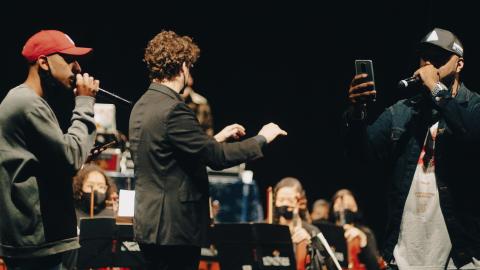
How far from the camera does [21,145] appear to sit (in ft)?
10.4

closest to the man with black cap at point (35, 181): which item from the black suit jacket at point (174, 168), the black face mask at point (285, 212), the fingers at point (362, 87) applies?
the black suit jacket at point (174, 168)

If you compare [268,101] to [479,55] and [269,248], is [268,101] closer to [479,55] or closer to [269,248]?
[479,55]

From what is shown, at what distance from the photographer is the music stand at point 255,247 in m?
5.85

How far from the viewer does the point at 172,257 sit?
10.8 feet

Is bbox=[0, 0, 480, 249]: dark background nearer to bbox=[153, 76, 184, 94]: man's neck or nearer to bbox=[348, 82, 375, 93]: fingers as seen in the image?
bbox=[348, 82, 375, 93]: fingers

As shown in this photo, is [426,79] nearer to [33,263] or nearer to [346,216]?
[33,263]

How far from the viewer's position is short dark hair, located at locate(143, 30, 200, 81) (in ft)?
11.6

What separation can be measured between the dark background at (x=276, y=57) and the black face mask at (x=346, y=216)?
198 cm

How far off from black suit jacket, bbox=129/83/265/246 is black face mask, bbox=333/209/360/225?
4784 millimetres

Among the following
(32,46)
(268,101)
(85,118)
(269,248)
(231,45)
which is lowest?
(269,248)

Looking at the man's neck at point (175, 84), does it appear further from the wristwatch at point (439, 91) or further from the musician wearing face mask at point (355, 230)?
the musician wearing face mask at point (355, 230)

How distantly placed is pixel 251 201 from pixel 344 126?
4142 mm

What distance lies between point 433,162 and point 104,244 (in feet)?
9.11

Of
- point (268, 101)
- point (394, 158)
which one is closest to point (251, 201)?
point (268, 101)
